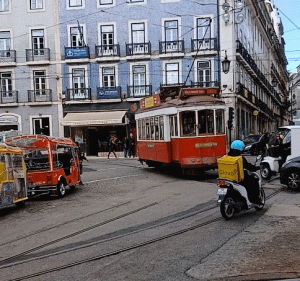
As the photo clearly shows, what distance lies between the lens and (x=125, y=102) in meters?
31.5

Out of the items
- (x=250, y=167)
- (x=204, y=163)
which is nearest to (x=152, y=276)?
(x=250, y=167)

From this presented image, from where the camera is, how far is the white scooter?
13.9 meters

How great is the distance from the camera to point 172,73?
103ft

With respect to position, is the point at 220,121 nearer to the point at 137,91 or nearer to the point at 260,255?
the point at 260,255

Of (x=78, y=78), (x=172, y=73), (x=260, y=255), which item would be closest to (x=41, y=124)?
(x=78, y=78)

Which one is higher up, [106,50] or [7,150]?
[106,50]

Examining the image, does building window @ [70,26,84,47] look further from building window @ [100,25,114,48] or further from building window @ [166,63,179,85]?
building window @ [166,63,179,85]

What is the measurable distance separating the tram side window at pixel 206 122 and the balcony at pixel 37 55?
20.4 metres

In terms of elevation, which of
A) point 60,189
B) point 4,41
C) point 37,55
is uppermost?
Result: point 4,41

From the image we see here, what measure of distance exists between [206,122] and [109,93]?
1793 cm

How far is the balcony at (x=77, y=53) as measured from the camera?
103 feet

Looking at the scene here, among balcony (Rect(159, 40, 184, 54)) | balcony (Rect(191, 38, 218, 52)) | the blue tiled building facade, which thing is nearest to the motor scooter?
the blue tiled building facade

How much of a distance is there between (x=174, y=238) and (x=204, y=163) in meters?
7.92

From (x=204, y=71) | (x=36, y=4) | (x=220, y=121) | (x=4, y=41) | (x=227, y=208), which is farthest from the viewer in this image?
(x=4, y=41)
